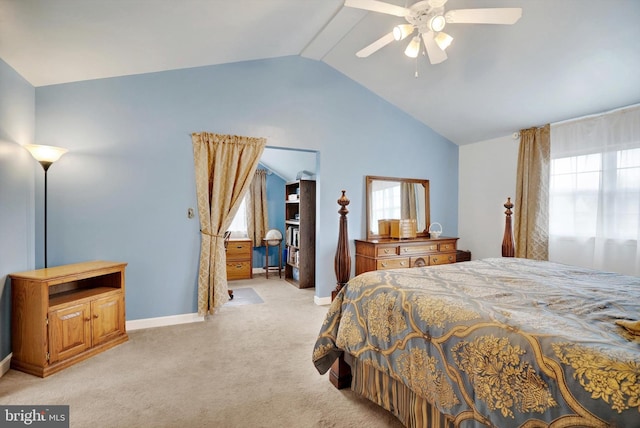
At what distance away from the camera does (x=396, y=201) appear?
4582 mm

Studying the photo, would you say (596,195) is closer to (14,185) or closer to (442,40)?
(442,40)

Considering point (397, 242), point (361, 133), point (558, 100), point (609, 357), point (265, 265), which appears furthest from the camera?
point (265, 265)

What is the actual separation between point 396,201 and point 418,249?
2.62ft

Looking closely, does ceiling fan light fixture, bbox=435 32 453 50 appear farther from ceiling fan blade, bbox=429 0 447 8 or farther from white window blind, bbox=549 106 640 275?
white window blind, bbox=549 106 640 275

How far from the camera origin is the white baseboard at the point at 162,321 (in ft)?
10.3

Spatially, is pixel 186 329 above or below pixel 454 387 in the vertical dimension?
below

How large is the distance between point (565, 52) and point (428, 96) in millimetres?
1512

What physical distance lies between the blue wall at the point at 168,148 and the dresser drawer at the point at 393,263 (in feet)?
1.93

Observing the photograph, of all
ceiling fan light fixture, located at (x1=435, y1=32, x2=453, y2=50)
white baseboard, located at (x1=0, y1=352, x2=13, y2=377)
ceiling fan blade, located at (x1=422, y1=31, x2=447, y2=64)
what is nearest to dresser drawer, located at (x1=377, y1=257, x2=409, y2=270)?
ceiling fan blade, located at (x1=422, y1=31, x2=447, y2=64)

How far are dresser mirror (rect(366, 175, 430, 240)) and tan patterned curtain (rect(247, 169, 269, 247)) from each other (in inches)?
96.7

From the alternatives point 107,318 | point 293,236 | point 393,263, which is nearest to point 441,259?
point 393,263

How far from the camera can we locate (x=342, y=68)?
161 inches

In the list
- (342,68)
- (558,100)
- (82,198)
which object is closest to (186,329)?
(82,198)

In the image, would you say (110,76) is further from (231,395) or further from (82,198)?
(231,395)
